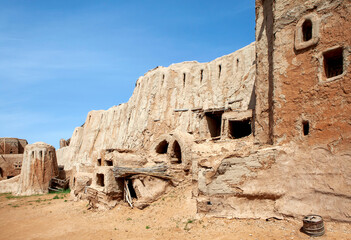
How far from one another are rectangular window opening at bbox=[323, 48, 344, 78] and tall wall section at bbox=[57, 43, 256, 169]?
1456 centimetres

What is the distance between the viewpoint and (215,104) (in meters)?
27.6

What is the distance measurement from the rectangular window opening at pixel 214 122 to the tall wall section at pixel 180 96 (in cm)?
520

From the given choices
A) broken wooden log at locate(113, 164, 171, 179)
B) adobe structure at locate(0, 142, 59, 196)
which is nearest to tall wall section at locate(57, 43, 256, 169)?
adobe structure at locate(0, 142, 59, 196)

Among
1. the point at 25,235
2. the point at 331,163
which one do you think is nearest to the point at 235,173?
the point at 331,163

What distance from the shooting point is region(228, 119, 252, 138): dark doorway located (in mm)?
15188

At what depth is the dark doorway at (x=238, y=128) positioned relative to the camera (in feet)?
49.8

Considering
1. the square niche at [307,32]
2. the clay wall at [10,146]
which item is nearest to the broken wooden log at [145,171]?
the square niche at [307,32]

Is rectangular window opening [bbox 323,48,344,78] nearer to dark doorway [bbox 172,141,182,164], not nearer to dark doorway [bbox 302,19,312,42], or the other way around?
dark doorway [bbox 302,19,312,42]

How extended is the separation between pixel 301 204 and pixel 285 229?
886 millimetres

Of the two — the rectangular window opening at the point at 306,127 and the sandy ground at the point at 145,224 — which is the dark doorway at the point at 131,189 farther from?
the rectangular window opening at the point at 306,127

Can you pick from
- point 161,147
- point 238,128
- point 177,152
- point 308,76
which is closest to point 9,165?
point 161,147

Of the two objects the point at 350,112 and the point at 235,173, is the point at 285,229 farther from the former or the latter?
the point at 350,112

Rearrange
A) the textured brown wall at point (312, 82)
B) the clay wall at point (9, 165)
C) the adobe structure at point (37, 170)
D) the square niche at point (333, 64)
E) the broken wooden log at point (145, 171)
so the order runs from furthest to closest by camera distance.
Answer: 1. the clay wall at point (9, 165)
2. the adobe structure at point (37, 170)
3. the broken wooden log at point (145, 171)
4. the square niche at point (333, 64)
5. the textured brown wall at point (312, 82)

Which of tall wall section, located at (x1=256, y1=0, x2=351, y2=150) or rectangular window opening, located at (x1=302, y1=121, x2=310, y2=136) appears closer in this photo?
tall wall section, located at (x1=256, y1=0, x2=351, y2=150)
